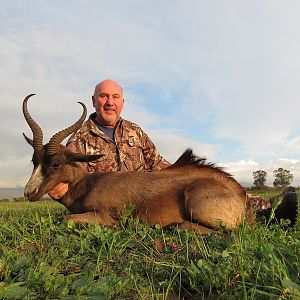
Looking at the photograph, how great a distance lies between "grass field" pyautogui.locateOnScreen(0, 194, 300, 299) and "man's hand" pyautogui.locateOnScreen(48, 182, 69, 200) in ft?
7.16

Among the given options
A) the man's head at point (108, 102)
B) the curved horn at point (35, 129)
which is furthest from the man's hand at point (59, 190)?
the man's head at point (108, 102)

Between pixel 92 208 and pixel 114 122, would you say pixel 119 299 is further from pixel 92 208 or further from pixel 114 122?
pixel 114 122

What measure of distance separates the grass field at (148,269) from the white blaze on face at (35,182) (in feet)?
6.23

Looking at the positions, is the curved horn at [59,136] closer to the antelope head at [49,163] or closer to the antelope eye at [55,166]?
the antelope head at [49,163]

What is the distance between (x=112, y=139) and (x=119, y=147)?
27cm

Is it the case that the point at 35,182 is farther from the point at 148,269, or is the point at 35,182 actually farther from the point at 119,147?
the point at 148,269

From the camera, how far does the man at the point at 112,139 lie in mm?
8180

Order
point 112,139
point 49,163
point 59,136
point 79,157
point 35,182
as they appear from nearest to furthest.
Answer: point 35,182, point 49,163, point 79,157, point 59,136, point 112,139

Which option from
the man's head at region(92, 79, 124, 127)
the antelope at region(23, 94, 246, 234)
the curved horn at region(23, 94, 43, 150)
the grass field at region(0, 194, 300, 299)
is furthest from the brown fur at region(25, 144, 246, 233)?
the man's head at region(92, 79, 124, 127)

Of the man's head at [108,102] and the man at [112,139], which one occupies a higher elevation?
the man's head at [108,102]

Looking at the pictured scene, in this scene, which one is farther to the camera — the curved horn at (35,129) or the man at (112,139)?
the man at (112,139)

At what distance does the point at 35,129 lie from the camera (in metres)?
6.65

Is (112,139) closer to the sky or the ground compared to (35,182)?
closer to the sky

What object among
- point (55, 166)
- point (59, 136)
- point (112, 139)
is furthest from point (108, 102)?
point (55, 166)
